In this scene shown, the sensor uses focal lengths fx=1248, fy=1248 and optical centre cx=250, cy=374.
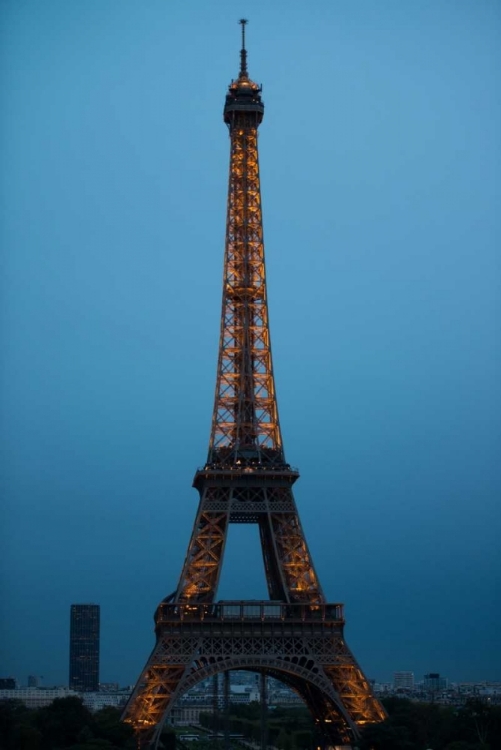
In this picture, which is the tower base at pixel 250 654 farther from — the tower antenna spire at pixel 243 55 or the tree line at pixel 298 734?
the tower antenna spire at pixel 243 55

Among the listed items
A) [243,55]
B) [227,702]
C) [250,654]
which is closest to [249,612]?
[250,654]

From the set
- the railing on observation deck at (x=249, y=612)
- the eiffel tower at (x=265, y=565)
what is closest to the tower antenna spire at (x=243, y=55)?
the eiffel tower at (x=265, y=565)

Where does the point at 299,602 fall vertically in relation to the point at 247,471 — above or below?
below

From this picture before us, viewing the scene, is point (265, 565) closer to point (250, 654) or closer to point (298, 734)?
point (250, 654)

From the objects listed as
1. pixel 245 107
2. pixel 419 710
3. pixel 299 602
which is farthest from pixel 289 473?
pixel 419 710

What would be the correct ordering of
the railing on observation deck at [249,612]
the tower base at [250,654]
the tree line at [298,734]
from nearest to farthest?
the tree line at [298,734] < the tower base at [250,654] < the railing on observation deck at [249,612]

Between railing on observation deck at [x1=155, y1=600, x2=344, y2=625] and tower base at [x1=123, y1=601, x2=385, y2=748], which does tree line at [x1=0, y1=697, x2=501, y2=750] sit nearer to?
tower base at [x1=123, y1=601, x2=385, y2=748]

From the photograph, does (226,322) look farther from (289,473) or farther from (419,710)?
(419,710)
